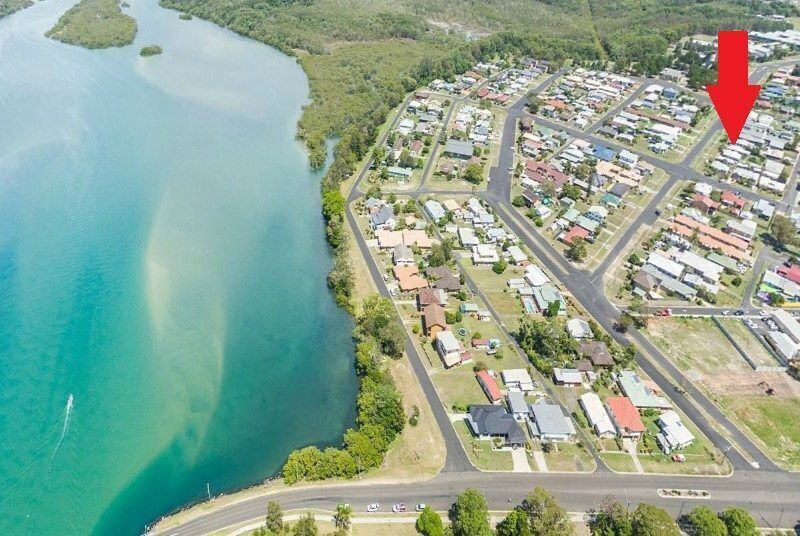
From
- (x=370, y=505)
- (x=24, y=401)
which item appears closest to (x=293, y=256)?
(x=24, y=401)

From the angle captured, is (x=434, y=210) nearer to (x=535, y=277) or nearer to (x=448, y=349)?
(x=535, y=277)

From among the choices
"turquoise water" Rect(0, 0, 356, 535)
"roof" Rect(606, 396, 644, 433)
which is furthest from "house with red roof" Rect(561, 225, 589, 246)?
"turquoise water" Rect(0, 0, 356, 535)

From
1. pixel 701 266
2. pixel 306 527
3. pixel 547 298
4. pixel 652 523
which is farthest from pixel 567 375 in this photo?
pixel 701 266

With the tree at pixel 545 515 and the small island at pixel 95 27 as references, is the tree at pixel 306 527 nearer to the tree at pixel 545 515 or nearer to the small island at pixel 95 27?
the tree at pixel 545 515

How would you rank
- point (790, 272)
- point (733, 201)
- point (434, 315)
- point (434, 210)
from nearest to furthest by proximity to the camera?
point (434, 315) < point (790, 272) < point (434, 210) < point (733, 201)

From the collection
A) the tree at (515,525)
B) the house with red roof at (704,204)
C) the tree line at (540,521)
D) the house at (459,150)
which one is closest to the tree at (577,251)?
the house with red roof at (704,204)

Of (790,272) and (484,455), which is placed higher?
(790,272)

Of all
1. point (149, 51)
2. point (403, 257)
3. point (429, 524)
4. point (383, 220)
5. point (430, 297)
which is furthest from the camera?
point (149, 51)
